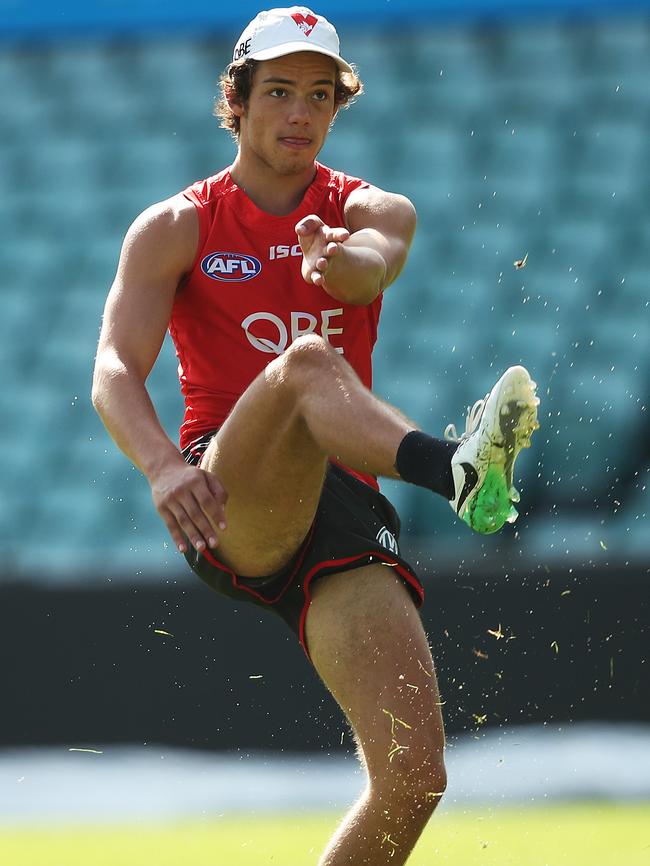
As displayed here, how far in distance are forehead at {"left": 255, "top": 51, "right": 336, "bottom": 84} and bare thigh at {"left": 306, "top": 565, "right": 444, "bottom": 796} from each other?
147 cm

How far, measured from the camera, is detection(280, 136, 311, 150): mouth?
4.68 m

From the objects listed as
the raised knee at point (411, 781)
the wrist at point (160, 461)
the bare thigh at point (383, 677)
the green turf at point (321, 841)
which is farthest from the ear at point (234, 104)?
the green turf at point (321, 841)

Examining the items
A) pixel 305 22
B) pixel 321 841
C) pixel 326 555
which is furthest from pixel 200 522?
pixel 321 841

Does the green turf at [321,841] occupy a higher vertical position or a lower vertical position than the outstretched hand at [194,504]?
lower

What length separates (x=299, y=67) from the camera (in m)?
4.68

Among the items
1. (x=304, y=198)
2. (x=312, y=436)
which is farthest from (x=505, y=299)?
(x=312, y=436)

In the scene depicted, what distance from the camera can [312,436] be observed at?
422 cm

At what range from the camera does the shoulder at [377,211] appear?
4707mm

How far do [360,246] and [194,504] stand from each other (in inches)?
33.8

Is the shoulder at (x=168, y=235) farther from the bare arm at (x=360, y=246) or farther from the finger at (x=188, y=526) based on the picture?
the finger at (x=188, y=526)

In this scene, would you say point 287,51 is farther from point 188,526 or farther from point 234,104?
point 188,526

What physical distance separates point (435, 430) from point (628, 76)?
2.99 m

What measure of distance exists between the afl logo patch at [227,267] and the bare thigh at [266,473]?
1.61ft

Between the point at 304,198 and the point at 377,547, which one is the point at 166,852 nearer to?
the point at 377,547
